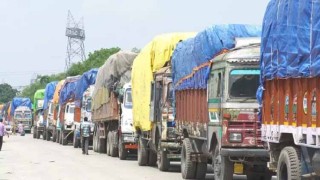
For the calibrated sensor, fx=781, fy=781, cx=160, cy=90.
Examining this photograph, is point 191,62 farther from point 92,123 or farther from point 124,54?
point 92,123

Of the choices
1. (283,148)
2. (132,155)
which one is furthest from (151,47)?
(283,148)

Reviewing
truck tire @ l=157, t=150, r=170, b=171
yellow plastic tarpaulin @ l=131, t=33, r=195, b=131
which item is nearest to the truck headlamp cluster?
truck tire @ l=157, t=150, r=170, b=171

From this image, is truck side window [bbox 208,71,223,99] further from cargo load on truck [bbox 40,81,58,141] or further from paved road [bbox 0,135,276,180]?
cargo load on truck [bbox 40,81,58,141]

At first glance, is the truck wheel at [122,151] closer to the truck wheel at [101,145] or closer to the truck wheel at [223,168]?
the truck wheel at [101,145]

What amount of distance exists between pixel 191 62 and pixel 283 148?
23.9 ft

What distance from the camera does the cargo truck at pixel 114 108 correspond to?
28.1m

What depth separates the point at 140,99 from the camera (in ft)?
80.1

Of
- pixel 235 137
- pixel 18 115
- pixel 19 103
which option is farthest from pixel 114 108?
pixel 19 103

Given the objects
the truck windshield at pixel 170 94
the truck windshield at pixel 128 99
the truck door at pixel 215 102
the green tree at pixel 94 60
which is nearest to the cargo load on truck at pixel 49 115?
the truck windshield at pixel 128 99

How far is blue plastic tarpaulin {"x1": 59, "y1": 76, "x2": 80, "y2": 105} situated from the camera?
43384 mm

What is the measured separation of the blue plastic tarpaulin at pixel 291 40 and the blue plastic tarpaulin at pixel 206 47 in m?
4.08

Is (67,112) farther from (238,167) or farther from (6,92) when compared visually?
(6,92)

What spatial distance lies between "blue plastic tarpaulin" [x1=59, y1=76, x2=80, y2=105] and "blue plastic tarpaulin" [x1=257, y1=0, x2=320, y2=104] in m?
30.8

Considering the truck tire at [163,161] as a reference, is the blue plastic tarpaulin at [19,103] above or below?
above
